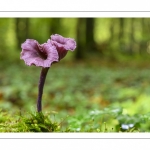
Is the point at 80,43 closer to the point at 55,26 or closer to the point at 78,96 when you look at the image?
the point at 55,26

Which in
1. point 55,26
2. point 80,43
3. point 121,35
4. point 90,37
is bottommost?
point 80,43

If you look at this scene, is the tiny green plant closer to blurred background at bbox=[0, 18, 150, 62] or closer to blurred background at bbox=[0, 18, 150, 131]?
blurred background at bbox=[0, 18, 150, 131]

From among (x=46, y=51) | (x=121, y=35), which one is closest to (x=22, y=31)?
(x=121, y=35)

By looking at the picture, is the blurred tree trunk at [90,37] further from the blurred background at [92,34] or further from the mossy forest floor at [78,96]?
the mossy forest floor at [78,96]

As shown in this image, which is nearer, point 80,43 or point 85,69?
point 85,69
